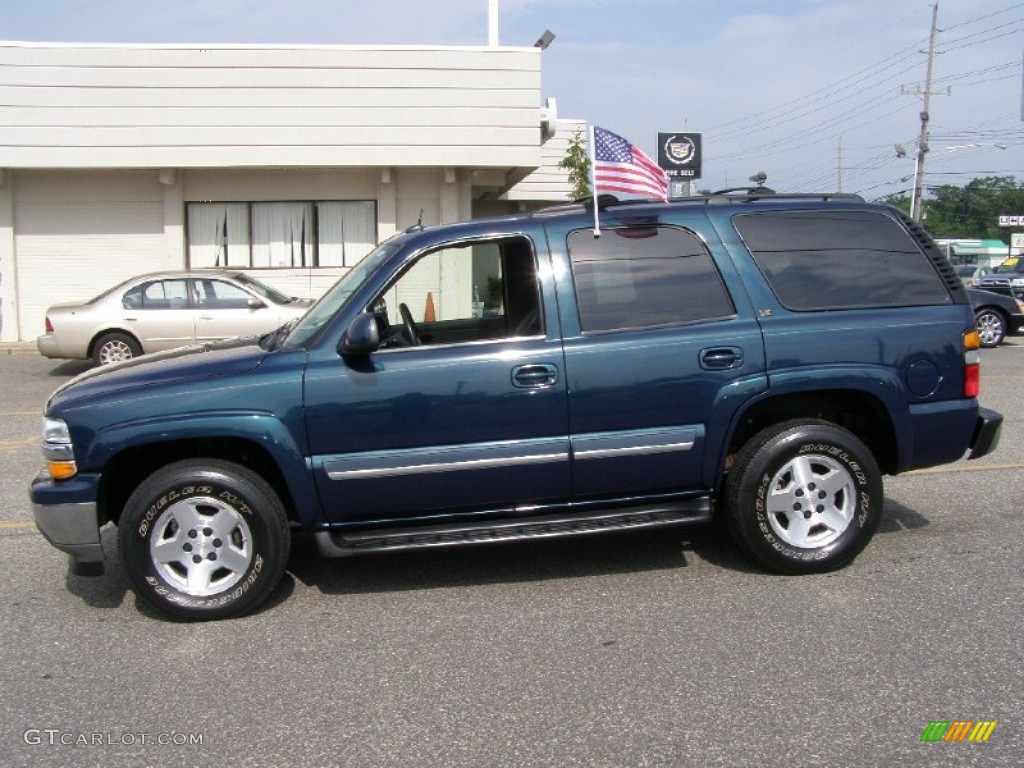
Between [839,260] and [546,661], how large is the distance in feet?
8.76

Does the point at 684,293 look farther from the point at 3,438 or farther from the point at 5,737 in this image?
the point at 3,438

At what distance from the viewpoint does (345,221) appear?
19328mm

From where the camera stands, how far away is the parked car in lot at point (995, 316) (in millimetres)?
16734

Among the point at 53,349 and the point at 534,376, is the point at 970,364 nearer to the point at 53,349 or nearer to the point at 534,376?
the point at 534,376

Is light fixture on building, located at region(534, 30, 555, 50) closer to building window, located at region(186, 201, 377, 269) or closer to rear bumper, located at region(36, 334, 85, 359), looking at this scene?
building window, located at region(186, 201, 377, 269)

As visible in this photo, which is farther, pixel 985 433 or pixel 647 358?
pixel 985 433

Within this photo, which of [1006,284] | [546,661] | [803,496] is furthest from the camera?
[1006,284]

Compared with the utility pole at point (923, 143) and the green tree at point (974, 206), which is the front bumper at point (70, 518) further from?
the green tree at point (974, 206)

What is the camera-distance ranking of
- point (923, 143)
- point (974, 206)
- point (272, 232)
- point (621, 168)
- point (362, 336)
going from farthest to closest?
1. point (974, 206)
2. point (923, 143)
3. point (272, 232)
4. point (621, 168)
5. point (362, 336)

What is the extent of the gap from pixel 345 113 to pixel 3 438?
10418mm

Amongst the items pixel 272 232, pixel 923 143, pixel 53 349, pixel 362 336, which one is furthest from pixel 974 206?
pixel 362 336

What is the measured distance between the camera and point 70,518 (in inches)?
180

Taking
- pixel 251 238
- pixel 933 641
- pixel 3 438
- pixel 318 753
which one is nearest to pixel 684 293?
pixel 933 641

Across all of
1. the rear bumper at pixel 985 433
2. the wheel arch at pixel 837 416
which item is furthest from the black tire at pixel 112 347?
the rear bumper at pixel 985 433
